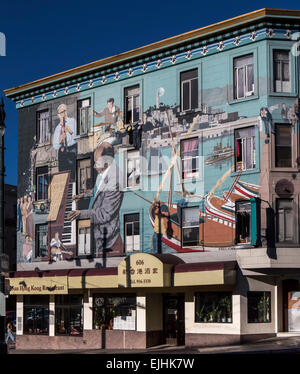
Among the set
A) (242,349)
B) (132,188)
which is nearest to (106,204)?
(132,188)

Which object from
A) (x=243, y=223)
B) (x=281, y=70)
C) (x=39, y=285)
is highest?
(x=281, y=70)

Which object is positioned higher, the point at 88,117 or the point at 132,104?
the point at 132,104

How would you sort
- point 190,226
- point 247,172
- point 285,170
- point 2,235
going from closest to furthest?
point 2,235 → point 285,170 → point 247,172 → point 190,226

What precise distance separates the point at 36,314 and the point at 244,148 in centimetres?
1596

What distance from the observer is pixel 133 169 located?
122ft

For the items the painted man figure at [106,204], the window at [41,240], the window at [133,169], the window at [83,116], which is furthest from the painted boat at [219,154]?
the window at [41,240]

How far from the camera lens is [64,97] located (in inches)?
1608

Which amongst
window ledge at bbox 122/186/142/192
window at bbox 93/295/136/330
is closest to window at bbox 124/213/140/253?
window ledge at bbox 122/186/142/192

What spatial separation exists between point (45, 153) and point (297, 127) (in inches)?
621

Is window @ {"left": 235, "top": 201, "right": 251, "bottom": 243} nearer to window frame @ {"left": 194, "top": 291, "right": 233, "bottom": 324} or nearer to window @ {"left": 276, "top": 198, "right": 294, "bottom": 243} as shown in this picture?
window @ {"left": 276, "top": 198, "right": 294, "bottom": 243}

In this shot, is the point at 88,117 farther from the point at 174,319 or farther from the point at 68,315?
the point at 174,319

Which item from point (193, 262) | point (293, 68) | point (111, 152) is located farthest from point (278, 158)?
point (111, 152)

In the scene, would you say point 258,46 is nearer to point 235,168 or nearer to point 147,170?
point 235,168

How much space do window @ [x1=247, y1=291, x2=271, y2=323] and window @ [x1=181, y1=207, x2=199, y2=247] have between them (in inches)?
153
